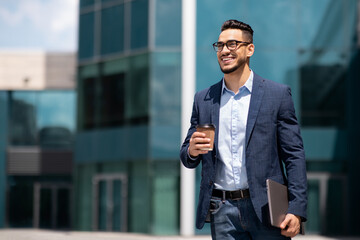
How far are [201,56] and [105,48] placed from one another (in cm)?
420

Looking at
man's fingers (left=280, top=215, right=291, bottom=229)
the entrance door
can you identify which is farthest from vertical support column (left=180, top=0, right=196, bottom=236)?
man's fingers (left=280, top=215, right=291, bottom=229)

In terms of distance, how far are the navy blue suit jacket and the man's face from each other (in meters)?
0.18

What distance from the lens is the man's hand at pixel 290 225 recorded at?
3.57m

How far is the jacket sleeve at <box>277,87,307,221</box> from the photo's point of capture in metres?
3.63

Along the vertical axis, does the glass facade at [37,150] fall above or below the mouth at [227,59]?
below

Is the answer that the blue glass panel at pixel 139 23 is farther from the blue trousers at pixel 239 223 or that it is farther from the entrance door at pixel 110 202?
the blue trousers at pixel 239 223

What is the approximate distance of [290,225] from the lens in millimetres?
3580

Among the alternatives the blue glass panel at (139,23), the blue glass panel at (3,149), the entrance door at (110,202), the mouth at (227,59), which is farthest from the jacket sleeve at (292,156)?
the blue glass panel at (3,149)

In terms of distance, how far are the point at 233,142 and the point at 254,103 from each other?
10.1 inches

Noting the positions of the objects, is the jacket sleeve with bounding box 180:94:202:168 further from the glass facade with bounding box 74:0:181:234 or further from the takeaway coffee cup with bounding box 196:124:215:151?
the glass facade with bounding box 74:0:181:234

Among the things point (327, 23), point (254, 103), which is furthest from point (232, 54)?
point (327, 23)

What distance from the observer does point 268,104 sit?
379 cm

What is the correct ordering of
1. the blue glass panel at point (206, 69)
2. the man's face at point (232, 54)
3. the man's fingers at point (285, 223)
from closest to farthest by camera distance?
the man's fingers at point (285, 223), the man's face at point (232, 54), the blue glass panel at point (206, 69)

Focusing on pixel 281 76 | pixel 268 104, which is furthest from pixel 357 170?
pixel 268 104
